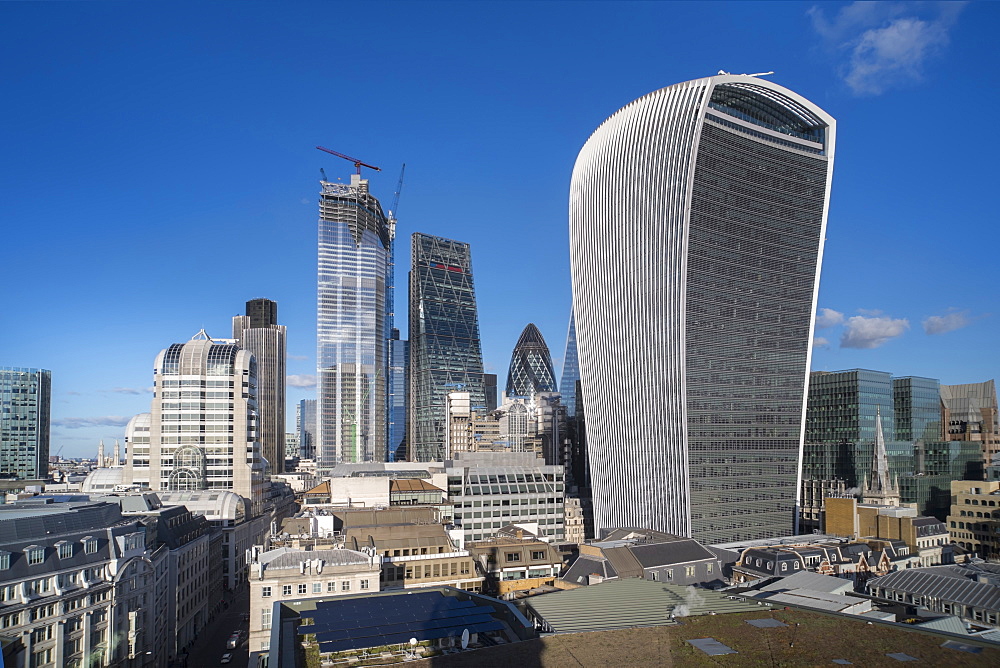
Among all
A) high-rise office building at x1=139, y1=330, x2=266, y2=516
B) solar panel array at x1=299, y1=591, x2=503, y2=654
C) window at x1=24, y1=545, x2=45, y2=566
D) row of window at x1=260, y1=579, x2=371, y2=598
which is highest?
high-rise office building at x1=139, y1=330, x2=266, y2=516

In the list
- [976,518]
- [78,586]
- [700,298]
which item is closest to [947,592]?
[78,586]

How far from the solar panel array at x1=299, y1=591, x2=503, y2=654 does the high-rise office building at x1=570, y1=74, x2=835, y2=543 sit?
117 metres

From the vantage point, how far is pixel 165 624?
10012 centimetres

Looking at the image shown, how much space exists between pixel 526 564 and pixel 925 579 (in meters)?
50.9

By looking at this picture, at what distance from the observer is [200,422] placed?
6550 inches

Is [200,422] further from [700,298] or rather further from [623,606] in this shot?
[623,606]

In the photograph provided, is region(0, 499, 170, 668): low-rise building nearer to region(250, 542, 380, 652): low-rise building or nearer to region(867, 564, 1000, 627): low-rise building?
region(250, 542, 380, 652): low-rise building

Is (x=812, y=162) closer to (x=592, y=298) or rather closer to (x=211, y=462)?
(x=592, y=298)

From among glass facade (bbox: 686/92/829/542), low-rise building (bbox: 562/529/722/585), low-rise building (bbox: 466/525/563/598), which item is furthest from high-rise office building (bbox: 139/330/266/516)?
glass facade (bbox: 686/92/829/542)

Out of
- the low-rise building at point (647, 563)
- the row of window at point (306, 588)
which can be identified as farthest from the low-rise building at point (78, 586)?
the low-rise building at point (647, 563)

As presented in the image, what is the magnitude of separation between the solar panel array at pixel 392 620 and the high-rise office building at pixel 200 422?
385 feet

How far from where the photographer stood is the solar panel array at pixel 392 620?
155 ft

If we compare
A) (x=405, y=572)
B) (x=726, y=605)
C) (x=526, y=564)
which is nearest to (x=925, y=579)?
(x=726, y=605)

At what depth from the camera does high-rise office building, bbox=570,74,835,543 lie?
16625cm
